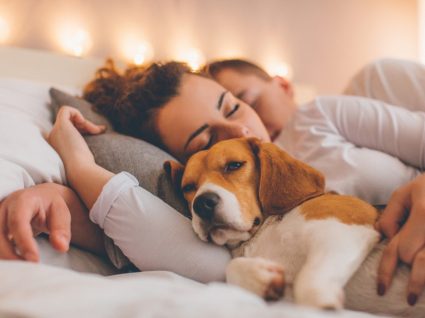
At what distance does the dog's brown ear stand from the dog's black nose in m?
0.26

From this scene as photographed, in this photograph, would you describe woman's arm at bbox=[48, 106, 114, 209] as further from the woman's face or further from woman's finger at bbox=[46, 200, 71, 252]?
the woman's face

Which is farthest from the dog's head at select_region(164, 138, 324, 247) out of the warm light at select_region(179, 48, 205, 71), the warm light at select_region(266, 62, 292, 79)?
the warm light at select_region(266, 62, 292, 79)

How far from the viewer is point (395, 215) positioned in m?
0.98

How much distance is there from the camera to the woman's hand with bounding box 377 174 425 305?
83 cm

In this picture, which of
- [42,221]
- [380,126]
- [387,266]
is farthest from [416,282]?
[42,221]

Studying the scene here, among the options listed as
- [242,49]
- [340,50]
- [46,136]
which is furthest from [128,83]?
[340,50]

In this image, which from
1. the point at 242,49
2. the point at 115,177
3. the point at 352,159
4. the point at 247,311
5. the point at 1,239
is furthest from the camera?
the point at 242,49

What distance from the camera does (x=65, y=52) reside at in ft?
9.11

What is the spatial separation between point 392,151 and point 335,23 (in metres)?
2.89

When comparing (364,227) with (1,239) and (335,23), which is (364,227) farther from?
(335,23)

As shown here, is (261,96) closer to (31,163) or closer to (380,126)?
(380,126)

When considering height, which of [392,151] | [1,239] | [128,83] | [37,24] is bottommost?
[392,151]

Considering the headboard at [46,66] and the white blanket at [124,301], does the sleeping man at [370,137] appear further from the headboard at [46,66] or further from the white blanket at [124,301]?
the headboard at [46,66]

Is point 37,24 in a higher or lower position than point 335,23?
higher
